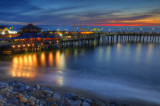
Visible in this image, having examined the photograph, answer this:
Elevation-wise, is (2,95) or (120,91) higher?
(2,95)

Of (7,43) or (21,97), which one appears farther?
(7,43)

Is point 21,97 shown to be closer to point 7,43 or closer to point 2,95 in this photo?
point 2,95

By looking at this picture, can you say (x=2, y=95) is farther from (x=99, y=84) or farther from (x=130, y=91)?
(x=130, y=91)

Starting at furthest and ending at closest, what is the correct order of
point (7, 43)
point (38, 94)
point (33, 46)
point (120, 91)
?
point (33, 46)
point (7, 43)
point (120, 91)
point (38, 94)

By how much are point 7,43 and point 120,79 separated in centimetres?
2612

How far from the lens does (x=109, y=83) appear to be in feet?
52.4

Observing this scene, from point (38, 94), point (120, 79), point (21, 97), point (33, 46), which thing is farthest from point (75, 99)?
point (33, 46)

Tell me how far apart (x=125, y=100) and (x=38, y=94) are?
7743mm

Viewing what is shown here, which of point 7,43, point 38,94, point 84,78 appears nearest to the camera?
point 38,94

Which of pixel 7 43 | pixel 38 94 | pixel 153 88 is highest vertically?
pixel 7 43

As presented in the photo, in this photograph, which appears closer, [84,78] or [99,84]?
[99,84]

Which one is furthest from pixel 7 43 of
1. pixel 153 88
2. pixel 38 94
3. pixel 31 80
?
pixel 153 88

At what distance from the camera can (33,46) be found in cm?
3866

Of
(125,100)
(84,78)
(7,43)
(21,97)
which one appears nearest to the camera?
(21,97)
